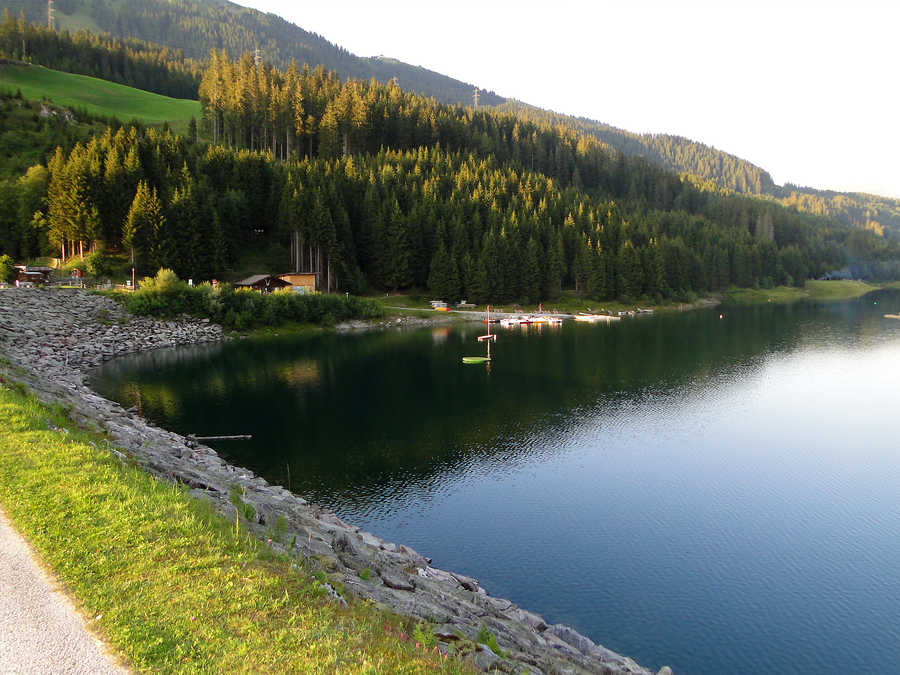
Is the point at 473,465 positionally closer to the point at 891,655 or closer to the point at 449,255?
the point at 891,655

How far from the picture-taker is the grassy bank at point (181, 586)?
916cm

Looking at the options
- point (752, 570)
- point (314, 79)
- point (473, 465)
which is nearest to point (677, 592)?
point (752, 570)

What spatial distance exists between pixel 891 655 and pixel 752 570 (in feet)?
16.1

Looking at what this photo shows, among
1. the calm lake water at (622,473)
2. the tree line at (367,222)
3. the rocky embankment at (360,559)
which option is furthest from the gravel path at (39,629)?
the tree line at (367,222)

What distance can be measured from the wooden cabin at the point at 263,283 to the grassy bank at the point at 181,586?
76.4 metres

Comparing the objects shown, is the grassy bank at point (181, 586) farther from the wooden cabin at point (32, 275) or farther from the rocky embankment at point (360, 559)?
the wooden cabin at point (32, 275)

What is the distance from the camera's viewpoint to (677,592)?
20.2m

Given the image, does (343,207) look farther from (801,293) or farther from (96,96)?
(801,293)

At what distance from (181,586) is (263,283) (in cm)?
8562

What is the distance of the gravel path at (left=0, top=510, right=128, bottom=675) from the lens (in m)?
8.64

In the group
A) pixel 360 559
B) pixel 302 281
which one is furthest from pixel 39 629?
pixel 302 281

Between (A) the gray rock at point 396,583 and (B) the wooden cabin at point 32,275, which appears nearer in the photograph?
(A) the gray rock at point 396,583

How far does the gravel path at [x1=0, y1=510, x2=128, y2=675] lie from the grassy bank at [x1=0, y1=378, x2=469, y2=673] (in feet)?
0.82

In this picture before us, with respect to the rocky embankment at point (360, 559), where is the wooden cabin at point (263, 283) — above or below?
above
